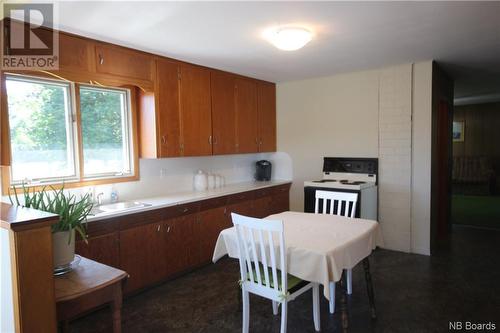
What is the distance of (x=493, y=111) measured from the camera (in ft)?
27.7

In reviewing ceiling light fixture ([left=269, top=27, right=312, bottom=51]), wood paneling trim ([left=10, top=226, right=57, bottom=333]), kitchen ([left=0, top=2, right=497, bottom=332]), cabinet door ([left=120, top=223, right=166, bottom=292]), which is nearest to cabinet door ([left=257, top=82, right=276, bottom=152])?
kitchen ([left=0, top=2, right=497, bottom=332])

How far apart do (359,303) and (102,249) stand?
7.12 feet

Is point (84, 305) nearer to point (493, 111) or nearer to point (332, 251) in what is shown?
point (332, 251)

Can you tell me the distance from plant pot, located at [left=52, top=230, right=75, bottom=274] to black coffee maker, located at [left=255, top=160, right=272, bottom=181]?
360 centimetres

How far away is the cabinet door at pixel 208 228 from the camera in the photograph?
360 centimetres

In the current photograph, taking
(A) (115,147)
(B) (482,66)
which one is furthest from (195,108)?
(B) (482,66)

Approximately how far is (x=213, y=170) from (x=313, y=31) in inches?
93.3

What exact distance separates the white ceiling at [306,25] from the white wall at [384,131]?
33cm

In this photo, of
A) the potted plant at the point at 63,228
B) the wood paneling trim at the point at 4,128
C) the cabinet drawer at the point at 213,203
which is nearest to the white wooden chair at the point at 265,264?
the potted plant at the point at 63,228

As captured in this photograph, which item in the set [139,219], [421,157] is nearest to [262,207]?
[139,219]

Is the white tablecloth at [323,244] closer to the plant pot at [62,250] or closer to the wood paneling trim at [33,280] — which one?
the plant pot at [62,250]

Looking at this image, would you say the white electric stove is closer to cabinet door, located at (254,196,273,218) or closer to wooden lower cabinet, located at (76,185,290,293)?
cabinet door, located at (254,196,273,218)

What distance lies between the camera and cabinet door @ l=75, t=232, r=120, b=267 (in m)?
2.58

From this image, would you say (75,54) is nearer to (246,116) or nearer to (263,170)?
(246,116)
